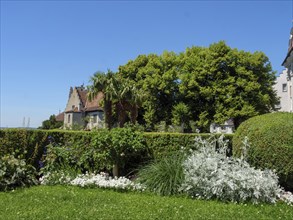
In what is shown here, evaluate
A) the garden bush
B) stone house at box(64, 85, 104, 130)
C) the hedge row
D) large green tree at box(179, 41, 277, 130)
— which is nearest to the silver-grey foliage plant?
the hedge row

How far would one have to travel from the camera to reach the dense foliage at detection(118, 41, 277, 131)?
26281mm

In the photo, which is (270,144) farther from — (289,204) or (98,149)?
(98,149)

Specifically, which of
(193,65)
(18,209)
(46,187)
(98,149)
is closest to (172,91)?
(193,65)

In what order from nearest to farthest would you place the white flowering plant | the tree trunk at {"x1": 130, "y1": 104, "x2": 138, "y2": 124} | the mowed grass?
the mowed grass → the white flowering plant → the tree trunk at {"x1": 130, "y1": 104, "x2": 138, "y2": 124}

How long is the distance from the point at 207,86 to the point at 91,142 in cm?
1940

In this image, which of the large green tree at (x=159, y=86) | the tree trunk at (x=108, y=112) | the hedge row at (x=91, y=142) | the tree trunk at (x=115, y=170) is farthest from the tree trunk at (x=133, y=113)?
the tree trunk at (x=115, y=170)

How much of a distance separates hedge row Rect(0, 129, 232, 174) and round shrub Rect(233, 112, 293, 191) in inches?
77.3

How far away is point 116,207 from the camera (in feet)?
18.7

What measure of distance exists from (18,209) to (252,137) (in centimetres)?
558

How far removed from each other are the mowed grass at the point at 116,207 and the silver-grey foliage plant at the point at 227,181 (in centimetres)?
29

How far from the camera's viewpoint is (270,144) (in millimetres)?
7363

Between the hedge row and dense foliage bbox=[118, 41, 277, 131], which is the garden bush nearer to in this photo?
the hedge row

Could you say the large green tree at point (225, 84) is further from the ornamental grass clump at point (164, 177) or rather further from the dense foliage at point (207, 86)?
the ornamental grass clump at point (164, 177)

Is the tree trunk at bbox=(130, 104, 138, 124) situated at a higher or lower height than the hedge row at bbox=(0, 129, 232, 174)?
higher
